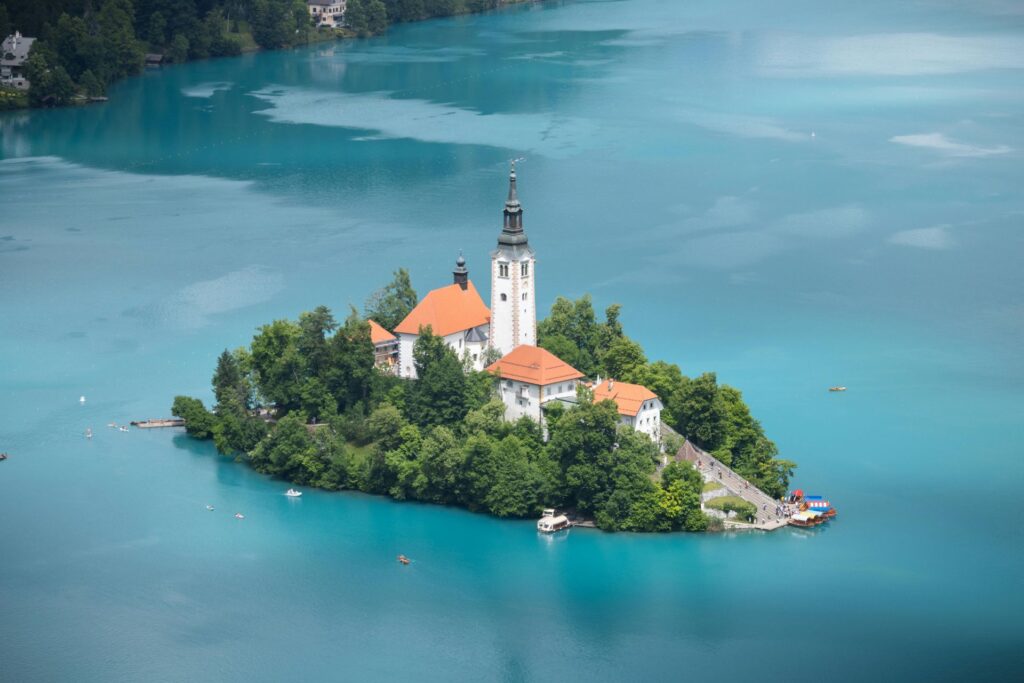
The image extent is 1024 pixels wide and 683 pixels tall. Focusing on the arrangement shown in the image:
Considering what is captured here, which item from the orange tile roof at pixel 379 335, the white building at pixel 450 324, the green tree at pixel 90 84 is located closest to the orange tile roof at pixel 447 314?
the white building at pixel 450 324

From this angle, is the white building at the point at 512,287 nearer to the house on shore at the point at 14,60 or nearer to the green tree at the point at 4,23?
the house on shore at the point at 14,60

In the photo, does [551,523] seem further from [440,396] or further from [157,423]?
[157,423]

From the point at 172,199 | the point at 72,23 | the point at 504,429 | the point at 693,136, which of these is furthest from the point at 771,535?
the point at 72,23

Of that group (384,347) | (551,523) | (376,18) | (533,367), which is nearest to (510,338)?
(533,367)

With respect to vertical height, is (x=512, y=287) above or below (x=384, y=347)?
above

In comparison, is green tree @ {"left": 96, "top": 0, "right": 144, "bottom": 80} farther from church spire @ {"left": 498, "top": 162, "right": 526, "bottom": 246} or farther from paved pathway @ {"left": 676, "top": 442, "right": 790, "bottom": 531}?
paved pathway @ {"left": 676, "top": 442, "right": 790, "bottom": 531}

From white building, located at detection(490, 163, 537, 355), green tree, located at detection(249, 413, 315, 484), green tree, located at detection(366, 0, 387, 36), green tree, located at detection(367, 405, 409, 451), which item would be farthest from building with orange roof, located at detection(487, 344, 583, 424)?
green tree, located at detection(366, 0, 387, 36)

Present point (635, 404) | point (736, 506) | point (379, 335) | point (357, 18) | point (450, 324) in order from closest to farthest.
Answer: point (736, 506), point (635, 404), point (450, 324), point (379, 335), point (357, 18)
